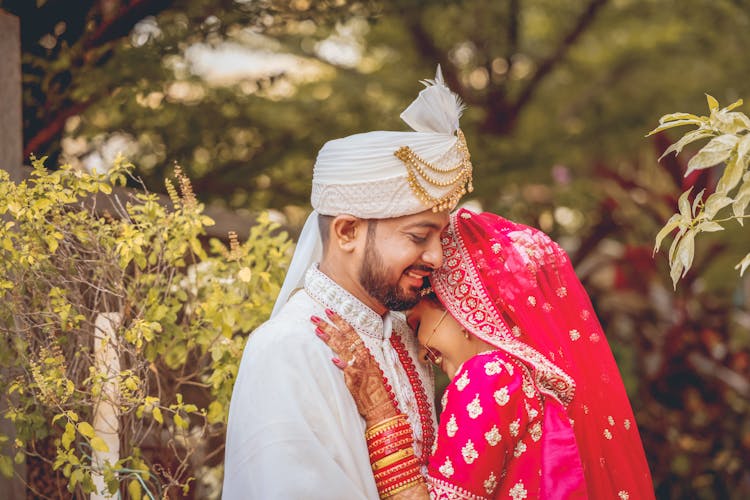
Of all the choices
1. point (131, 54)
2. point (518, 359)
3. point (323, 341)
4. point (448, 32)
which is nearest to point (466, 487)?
point (518, 359)

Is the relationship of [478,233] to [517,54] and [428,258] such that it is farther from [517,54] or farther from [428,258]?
[517,54]

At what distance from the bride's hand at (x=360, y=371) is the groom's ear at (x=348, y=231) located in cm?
23

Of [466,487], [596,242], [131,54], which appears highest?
[131,54]

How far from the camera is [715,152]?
225 cm

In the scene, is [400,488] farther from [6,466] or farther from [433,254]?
[6,466]

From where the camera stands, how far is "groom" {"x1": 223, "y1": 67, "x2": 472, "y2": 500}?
8.08 feet

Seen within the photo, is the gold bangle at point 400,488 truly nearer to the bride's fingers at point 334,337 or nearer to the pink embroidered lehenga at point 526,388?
the pink embroidered lehenga at point 526,388

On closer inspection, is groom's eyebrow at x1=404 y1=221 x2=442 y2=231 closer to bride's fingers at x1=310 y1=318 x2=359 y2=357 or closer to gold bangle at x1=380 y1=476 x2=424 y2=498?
bride's fingers at x1=310 y1=318 x2=359 y2=357

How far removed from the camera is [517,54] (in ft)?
28.9

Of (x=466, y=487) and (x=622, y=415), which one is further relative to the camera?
(x=622, y=415)

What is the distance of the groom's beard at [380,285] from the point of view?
2.70m

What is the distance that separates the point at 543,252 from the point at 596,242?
4323 mm

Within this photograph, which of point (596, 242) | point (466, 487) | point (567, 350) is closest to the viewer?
point (466, 487)

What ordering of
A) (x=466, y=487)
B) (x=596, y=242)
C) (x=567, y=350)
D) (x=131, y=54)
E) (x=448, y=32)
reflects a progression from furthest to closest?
(x=448, y=32), (x=596, y=242), (x=131, y=54), (x=567, y=350), (x=466, y=487)
